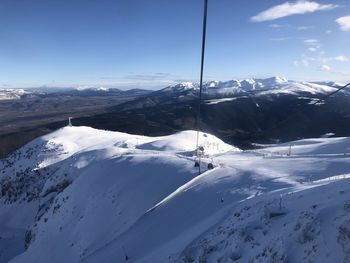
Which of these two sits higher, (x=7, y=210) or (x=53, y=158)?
(x=53, y=158)

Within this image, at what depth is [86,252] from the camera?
666 inches

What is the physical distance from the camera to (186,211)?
14688 millimetres

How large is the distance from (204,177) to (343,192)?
8.82 meters

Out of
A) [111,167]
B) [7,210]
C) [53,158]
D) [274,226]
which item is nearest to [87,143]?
[53,158]

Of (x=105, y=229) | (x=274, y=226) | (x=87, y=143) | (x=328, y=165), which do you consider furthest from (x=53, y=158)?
(x=274, y=226)

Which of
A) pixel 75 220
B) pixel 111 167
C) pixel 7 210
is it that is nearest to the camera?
pixel 75 220

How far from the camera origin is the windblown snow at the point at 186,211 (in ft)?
27.8

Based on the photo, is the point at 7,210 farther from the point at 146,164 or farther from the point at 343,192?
the point at 343,192

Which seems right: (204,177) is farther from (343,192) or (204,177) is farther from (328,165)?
(343,192)

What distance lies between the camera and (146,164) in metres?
23.2

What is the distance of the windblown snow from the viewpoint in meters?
8.47

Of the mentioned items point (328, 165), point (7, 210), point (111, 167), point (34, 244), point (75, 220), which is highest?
point (328, 165)

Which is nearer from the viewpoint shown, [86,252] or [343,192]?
[343,192]

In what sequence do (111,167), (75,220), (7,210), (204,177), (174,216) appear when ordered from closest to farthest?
(174,216) < (204,177) < (75,220) < (111,167) < (7,210)
